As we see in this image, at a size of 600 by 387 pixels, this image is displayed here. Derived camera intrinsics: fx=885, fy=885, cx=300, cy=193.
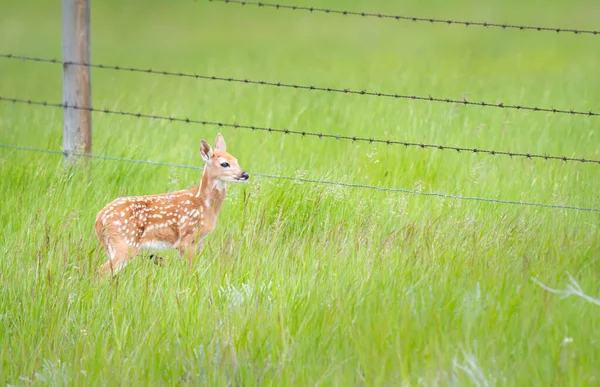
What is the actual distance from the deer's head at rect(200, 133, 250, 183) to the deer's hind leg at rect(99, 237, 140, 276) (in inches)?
33.8

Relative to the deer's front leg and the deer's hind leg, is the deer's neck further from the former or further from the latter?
the deer's hind leg

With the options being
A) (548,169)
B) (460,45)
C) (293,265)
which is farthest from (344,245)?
(460,45)

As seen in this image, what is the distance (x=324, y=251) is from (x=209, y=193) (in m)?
1.21

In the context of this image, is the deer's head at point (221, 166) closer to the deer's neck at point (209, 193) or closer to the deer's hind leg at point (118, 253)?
the deer's neck at point (209, 193)

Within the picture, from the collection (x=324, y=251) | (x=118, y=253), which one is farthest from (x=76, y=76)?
(x=324, y=251)

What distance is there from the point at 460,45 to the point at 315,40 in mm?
2816

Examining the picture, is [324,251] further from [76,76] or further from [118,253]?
[76,76]

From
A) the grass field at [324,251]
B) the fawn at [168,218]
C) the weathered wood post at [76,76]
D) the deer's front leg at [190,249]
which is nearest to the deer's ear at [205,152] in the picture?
the fawn at [168,218]

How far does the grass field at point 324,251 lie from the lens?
482 centimetres

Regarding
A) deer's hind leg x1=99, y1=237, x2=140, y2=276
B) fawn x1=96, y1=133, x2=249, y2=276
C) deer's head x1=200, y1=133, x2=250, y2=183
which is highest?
deer's head x1=200, y1=133, x2=250, y2=183

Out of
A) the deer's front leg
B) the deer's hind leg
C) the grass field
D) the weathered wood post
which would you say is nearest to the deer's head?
the grass field

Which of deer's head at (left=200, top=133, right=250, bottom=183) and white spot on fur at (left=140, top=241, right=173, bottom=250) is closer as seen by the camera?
white spot on fur at (left=140, top=241, right=173, bottom=250)

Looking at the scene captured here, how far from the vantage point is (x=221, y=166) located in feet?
21.9

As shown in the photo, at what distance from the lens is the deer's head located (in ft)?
21.7
